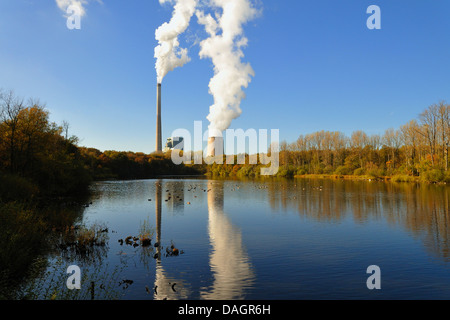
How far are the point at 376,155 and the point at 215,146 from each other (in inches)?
2239

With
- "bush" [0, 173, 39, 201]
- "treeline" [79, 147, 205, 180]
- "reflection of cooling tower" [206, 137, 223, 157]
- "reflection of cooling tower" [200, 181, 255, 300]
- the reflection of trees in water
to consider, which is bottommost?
"reflection of cooling tower" [200, 181, 255, 300]

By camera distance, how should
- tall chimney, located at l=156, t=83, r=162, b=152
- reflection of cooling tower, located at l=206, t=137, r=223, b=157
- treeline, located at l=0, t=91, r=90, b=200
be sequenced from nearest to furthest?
treeline, located at l=0, t=91, r=90, b=200, reflection of cooling tower, located at l=206, t=137, r=223, b=157, tall chimney, located at l=156, t=83, r=162, b=152

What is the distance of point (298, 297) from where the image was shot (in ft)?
35.7

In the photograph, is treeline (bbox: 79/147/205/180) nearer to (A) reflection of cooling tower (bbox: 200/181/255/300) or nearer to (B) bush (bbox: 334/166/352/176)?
(B) bush (bbox: 334/166/352/176)

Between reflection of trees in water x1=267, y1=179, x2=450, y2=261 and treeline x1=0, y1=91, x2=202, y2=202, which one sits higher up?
treeline x1=0, y1=91, x2=202, y2=202

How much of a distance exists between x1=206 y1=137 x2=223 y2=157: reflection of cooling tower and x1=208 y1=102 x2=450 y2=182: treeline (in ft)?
38.0

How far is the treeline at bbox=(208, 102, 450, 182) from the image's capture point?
72312 millimetres

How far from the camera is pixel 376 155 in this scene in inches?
4124

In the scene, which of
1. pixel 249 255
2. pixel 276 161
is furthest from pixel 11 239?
pixel 276 161

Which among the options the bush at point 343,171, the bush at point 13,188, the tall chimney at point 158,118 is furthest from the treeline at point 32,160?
the tall chimney at point 158,118

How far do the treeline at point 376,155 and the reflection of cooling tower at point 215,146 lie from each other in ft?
38.0

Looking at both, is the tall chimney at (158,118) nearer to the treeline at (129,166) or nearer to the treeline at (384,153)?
the treeline at (129,166)

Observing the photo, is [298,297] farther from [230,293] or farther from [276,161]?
[276,161]

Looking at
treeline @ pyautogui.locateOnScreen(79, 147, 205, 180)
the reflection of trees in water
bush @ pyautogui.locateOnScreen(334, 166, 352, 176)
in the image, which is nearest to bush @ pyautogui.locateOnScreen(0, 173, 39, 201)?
the reflection of trees in water
